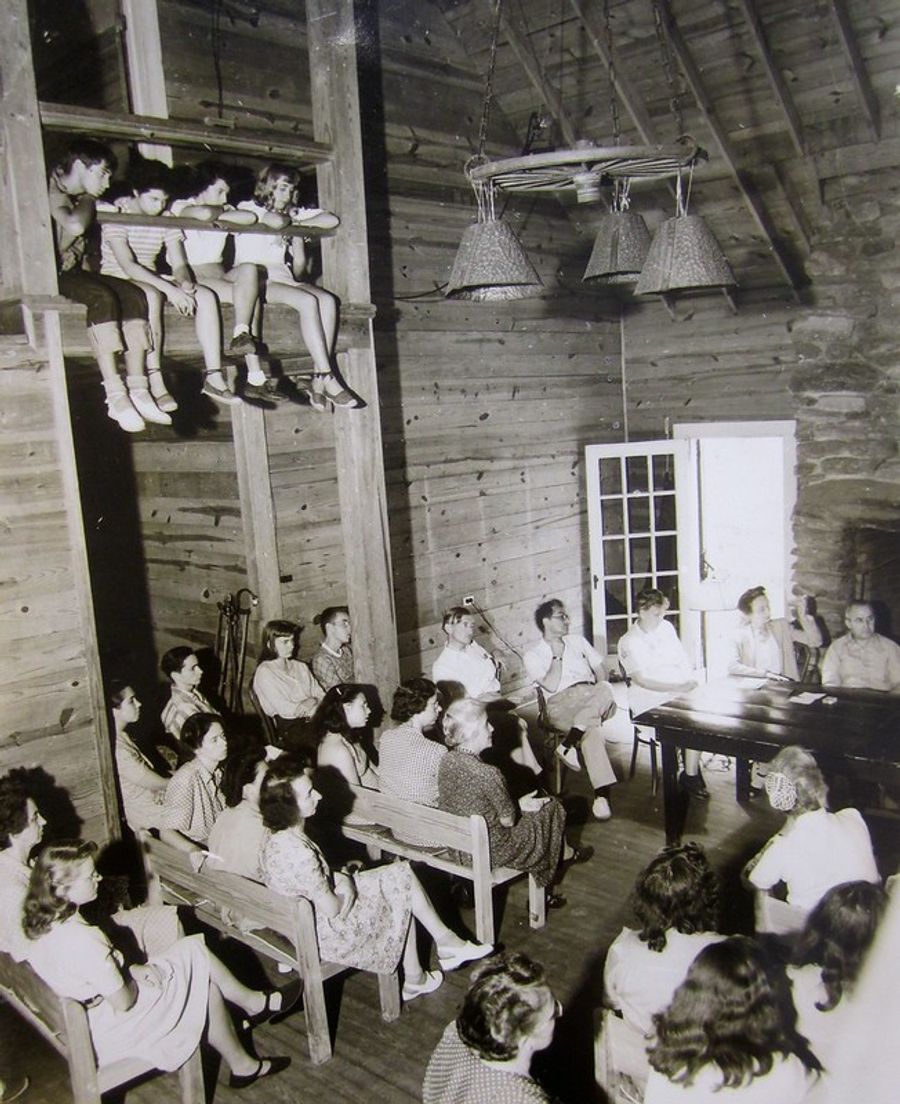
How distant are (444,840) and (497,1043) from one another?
6.16 ft

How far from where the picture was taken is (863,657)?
20.9 ft

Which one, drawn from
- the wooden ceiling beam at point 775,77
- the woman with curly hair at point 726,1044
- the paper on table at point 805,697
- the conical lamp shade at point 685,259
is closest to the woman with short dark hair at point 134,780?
the woman with curly hair at point 726,1044

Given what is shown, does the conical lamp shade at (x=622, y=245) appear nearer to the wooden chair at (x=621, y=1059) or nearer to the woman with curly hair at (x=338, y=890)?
the woman with curly hair at (x=338, y=890)

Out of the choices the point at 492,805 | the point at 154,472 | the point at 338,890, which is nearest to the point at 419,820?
the point at 492,805

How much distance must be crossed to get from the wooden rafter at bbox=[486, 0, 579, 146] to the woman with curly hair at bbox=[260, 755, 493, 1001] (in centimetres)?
470

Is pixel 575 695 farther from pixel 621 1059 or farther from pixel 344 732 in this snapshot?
pixel 621 1059

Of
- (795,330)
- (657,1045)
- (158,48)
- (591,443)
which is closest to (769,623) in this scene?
(795,330)

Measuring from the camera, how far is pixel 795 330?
7.59m

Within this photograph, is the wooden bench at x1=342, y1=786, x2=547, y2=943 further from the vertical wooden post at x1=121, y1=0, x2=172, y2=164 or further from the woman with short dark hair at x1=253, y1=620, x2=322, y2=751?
the vertical wooden post at x1=121, y1=0, x2=172, y2=164

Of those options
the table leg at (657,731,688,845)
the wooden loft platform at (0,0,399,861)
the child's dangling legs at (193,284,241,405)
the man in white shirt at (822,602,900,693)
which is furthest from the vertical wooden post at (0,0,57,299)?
the man in white shirt at (822,602,900,693)

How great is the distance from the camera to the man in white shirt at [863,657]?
20.5 feet

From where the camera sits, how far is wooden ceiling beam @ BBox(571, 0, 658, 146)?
244 inches

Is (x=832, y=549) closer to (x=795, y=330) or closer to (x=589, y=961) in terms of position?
(x=795, y=330)

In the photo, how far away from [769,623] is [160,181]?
16.1 ft
